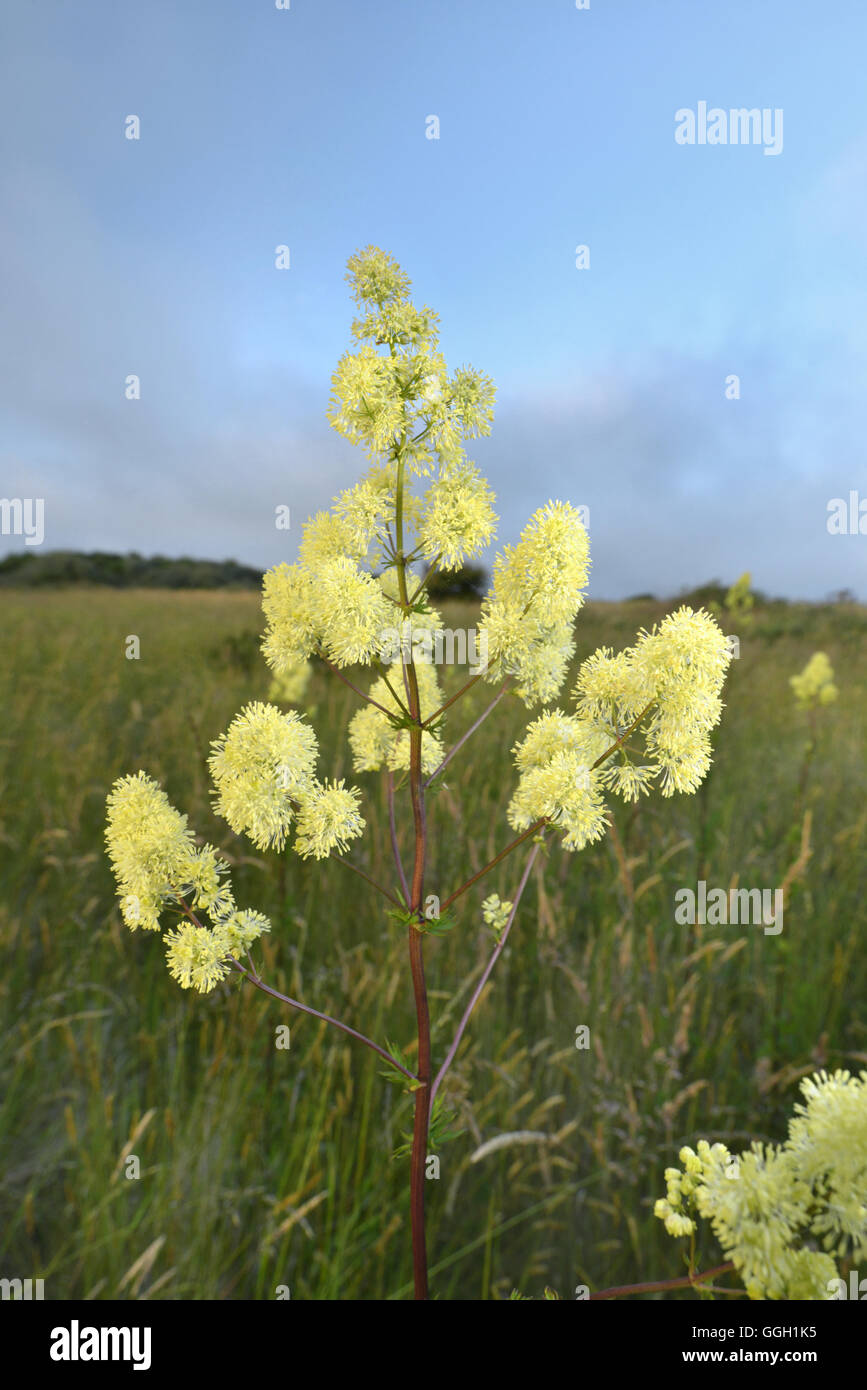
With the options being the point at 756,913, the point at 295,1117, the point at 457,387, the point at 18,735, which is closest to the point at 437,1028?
the point at 295,1117

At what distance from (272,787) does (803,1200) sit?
2.63 ft

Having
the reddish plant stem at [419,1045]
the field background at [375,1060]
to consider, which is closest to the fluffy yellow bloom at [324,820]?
the reddish plant stem at [419,1045]

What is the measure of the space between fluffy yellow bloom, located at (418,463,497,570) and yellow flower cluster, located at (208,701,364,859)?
1.10 feet

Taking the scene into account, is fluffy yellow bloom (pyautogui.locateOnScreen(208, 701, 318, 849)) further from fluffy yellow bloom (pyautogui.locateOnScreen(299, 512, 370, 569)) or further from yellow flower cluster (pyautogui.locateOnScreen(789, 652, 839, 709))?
yellow flower cluster (pyautogui.locateOnScreen(789, 652, 839, 709))

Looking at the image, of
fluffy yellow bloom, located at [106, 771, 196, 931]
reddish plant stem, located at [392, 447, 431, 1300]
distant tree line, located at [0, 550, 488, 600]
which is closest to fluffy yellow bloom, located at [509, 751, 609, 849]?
reddish plant stem, located at [392, 447, 431, 1300]

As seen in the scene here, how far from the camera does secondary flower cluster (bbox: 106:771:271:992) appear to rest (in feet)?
3.37

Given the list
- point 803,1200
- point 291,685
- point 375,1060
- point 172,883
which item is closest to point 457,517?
point 172,883

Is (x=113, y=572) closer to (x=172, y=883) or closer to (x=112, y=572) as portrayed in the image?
(x=112, y=572)

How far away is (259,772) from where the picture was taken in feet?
3.35

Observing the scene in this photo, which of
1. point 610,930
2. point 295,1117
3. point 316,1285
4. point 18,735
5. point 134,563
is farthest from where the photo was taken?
point 134,563

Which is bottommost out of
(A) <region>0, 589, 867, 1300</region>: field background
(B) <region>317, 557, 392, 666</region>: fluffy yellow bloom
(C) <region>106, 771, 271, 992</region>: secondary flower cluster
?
(A) <region>0, 589, 867, 1300</region>: field background

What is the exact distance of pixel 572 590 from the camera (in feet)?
3.55
